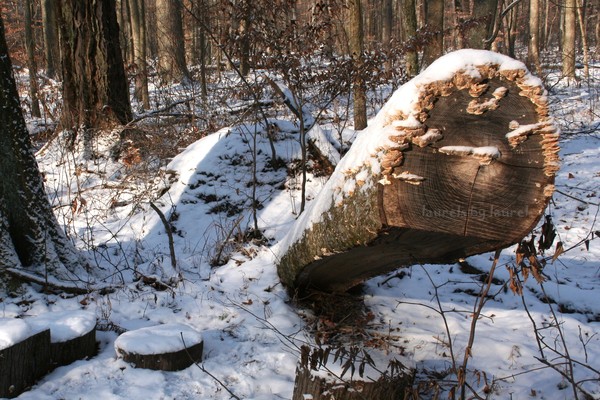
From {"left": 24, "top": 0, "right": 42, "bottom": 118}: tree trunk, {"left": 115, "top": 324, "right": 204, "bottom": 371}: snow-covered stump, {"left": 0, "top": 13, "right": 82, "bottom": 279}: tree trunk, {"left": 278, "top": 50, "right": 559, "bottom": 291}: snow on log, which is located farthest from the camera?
{"left": 24, "top": 0, "right": 42, "bottom": 118}: tree trunk

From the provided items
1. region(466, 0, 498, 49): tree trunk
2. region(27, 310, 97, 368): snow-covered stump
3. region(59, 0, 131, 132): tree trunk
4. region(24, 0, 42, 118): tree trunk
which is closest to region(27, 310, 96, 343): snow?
region(27, 310, 97, 368): snow-covered stump

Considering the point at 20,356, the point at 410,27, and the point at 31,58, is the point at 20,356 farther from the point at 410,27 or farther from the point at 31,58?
the point at 410,27

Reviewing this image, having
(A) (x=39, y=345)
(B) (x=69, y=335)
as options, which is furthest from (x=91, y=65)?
(A) (x=39, y=345)

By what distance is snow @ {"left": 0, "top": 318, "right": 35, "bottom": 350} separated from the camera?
8.88ft

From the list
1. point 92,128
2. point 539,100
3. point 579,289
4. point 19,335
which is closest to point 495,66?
point 539,100

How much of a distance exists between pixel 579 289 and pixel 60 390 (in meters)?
4.14

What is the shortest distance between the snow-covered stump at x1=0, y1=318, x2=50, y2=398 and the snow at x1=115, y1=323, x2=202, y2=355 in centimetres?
43

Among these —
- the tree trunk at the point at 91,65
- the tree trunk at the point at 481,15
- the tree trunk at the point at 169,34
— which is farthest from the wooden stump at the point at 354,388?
the tree trunk at the point at 169,34

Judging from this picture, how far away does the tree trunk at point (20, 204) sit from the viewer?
12.1 feet

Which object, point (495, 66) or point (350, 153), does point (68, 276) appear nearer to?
point (350, 153)

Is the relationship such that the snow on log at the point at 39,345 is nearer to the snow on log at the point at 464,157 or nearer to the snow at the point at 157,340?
the snow at the point at 157,340

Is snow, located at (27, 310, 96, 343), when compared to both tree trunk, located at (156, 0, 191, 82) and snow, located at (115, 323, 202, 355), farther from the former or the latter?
tree trunk, located at (156, 0, 191, 82)

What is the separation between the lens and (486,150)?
5.94ft

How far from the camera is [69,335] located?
3.05 metres
